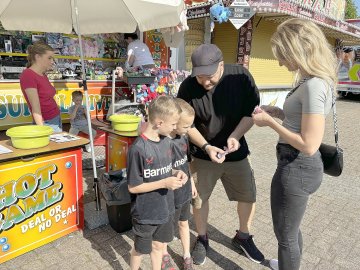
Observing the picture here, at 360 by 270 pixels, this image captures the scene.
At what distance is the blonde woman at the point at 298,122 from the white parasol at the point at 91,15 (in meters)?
2.16

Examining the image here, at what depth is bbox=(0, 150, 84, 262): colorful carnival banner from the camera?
263cm

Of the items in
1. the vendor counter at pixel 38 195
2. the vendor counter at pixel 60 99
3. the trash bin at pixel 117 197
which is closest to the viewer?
the vendor counter at pixel 38 195

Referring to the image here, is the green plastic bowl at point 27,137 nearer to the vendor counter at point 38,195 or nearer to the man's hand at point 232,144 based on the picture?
the vendor counter at point 38,195

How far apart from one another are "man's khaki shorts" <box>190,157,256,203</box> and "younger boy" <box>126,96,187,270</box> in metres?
0.53

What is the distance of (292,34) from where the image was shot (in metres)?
1.84

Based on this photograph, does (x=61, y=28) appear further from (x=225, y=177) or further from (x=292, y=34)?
(x=292, y=34)

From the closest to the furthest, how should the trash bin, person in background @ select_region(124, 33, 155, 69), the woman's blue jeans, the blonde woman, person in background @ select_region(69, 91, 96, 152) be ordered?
1. the blonde woman
2. the woman's blue jeans
3. the trash bin
4. person in background @ select_region(69, 91, 96, 152)
5. person in background @ select_region(124, 33, 155, 69)

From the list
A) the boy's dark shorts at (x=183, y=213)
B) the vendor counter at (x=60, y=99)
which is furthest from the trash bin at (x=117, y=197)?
the vendor counter at (x=60, y=99)

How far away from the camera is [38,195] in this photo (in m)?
2.81

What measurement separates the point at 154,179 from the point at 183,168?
1.50 ft

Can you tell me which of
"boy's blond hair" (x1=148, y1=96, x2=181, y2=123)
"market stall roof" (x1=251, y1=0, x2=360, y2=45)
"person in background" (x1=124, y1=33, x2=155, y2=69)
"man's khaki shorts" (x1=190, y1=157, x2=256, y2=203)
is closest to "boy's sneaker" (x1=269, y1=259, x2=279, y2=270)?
"man's khaki shorts" (x1=190, y1=157, x2=256, y2=203)

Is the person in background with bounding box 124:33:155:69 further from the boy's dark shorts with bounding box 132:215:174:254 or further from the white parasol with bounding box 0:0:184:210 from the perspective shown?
the boy's dark shorts with bounding box 132:215:174:254

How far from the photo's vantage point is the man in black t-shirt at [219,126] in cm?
249

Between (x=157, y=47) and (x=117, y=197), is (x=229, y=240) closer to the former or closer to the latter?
(x=117, y=197)
